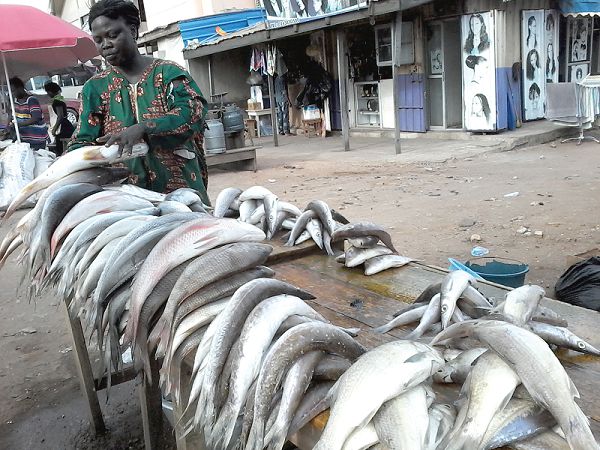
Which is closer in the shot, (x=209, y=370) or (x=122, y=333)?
(x=209, y=370)

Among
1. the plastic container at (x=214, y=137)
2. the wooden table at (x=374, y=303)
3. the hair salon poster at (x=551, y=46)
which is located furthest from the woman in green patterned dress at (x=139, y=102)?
the hair salon poster at (x=551, y=46)

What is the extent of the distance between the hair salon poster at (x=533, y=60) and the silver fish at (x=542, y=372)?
1231cm

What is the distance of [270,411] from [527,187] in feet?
24.4

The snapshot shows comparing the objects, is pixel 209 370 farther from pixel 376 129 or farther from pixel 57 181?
pixel 376 129

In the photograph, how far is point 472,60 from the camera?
12023 millimetres

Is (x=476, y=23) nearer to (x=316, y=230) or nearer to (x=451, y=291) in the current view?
(x=316, y=230)

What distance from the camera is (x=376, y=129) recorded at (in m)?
15.0

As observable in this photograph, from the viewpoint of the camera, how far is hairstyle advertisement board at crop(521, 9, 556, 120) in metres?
12.1

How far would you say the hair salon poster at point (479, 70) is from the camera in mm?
11664

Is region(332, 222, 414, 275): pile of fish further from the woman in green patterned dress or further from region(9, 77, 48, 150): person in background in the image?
region(9, 77, 48, 150): person in background

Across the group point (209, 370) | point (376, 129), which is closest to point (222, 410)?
point (209, 370)

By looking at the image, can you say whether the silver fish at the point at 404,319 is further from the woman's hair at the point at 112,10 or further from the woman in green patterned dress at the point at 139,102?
the woman's hair at the point at 112,10

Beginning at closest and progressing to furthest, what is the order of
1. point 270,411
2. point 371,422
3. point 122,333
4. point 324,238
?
point 371,422 < point 270,411 < point 122,333 < point 324,238

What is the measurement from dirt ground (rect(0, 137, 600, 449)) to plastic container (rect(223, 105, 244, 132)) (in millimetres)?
913
